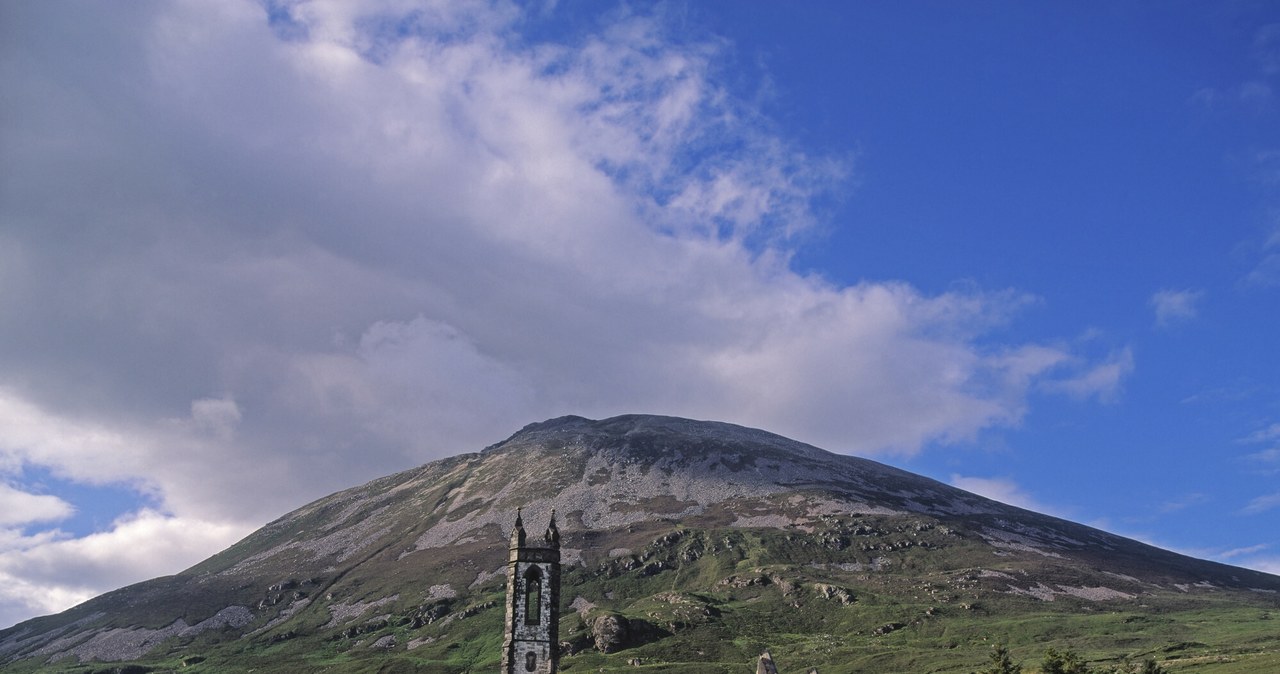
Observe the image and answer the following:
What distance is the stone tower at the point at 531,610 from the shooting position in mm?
46375

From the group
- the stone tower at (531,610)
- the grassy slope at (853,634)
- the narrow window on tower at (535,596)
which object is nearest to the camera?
the stone tower at (531,610)

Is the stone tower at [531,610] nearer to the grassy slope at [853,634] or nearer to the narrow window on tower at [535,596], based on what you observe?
the narrow window on tower at [535,596]

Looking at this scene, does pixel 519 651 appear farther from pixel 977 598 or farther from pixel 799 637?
pixel 977 598

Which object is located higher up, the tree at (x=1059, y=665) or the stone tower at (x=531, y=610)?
the stone tower at (x=531, y=610)

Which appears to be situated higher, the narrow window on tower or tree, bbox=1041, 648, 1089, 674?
the narrow window on tower

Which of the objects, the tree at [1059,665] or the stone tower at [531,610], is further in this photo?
the tree at [1059,665]

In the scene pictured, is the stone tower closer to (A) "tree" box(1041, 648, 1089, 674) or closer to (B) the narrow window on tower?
(B) the narrow window on tower

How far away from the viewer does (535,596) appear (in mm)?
48406

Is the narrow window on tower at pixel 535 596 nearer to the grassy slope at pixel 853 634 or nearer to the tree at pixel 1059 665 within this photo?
the tree at pixel 1059 665

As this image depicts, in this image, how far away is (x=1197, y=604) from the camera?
183875mm

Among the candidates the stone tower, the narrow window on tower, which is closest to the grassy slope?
the stone tower

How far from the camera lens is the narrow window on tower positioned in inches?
1863

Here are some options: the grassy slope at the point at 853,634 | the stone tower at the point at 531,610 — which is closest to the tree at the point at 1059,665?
the stone tower at the point at 531,610

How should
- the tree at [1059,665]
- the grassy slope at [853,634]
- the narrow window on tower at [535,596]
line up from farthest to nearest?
the grassy slope at [853,634]
the tree at [1059,665]
the narrow window on tower at [535,596]
